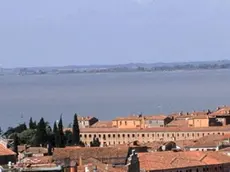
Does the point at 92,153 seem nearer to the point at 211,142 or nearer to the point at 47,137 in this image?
the point at 211,142

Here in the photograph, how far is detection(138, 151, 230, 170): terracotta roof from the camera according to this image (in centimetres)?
3550

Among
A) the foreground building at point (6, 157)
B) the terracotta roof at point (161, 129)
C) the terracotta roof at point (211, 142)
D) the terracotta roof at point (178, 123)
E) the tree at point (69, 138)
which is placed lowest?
the foreground building at point (6, 157)

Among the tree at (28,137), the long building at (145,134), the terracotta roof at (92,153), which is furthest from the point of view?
the long building at (145,134)

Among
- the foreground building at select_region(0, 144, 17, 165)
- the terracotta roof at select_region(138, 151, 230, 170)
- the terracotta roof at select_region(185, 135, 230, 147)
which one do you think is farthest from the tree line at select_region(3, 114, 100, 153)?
the foreground building at select_region(0, 144, 17, 165)

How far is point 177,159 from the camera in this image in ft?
122

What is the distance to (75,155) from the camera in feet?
108

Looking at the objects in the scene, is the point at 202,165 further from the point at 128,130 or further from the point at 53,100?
the point at 53,100

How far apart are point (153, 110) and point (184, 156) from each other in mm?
77898

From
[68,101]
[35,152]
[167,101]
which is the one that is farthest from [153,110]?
[35,152]

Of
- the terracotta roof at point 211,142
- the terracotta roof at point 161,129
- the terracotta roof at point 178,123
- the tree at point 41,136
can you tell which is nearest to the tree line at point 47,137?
the tree at point 41,136

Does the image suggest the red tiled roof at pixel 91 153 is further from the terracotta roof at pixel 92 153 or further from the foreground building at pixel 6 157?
the foreground building at pixel 6 157

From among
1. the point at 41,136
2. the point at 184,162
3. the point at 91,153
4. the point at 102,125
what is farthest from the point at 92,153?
the point at 102,125

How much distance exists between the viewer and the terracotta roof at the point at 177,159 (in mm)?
35500

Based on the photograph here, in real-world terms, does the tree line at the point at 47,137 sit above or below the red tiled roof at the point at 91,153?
above
